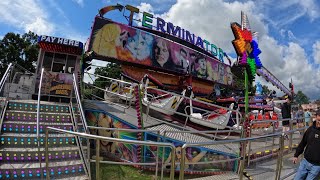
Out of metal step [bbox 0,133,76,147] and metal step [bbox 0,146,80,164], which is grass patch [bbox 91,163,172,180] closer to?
metal step [bbox 0,146,80,164]

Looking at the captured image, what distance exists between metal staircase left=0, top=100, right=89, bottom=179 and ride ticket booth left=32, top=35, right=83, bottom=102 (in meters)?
1.71

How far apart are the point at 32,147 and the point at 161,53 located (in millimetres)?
18339

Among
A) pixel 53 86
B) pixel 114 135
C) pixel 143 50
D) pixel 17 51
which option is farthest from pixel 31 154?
pixel 17 51

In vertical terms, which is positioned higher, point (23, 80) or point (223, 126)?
point (23, 80)

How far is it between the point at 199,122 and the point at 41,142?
20.2ft

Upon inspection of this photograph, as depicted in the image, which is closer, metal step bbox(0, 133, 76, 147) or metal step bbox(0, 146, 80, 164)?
metal step bbox(0, 146, 80, 164)

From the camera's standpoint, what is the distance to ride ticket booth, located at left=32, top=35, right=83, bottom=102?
10031mm

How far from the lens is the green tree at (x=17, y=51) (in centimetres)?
3325

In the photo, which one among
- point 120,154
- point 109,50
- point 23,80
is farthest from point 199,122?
point 109,50

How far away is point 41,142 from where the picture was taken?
6883 millimetres

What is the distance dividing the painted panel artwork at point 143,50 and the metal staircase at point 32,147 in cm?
1161

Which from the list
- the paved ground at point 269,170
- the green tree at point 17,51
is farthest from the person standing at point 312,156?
the green tree at point 17,51

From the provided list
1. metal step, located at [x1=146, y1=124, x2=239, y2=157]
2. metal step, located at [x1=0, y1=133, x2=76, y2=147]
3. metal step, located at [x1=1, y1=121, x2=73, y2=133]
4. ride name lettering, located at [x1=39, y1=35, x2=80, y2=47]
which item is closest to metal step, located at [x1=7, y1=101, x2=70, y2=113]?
metal step, located at [x1=1, y1=121, x2=73, y2=133]

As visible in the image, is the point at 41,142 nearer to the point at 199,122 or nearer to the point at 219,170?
the point at 219,170
